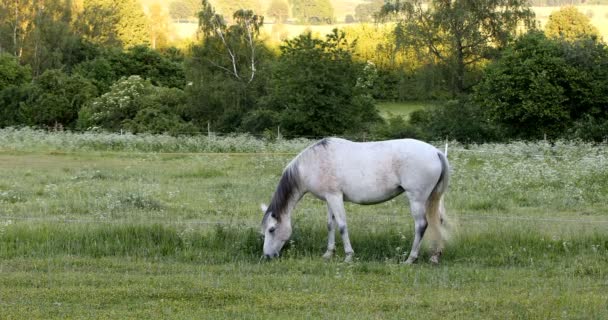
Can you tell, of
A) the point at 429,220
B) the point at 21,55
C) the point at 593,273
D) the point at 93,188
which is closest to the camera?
the point at 593,273

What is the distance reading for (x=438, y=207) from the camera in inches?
438

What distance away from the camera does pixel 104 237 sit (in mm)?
11352

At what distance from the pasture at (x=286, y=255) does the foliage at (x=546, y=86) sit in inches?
820

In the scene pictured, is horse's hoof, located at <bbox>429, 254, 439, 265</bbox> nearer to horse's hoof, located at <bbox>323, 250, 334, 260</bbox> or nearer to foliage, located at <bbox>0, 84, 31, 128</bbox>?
horse's hoof, located at <bbox>323, 250, 334, 260</bbox>

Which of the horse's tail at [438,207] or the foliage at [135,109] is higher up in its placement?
the horse's tail at [438,207]

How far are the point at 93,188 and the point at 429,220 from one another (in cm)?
954

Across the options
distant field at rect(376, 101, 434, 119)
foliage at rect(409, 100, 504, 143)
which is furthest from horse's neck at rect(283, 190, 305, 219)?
distant field at rect(376, 101, 434, 119)

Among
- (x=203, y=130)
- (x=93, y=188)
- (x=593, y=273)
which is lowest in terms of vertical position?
(x=203, y=130)

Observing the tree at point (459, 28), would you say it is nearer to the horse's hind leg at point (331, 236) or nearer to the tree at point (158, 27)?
the horse's hind leg at point (331, 236)

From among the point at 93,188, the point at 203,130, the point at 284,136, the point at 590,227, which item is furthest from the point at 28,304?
the point at 203,130

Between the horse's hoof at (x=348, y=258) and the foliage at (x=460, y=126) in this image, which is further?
the foliage at (x=460, y=126)

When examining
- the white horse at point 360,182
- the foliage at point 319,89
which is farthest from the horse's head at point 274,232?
the foliage at point 319,89

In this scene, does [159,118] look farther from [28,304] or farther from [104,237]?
[28,304]

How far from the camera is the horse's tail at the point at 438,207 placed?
35.8ft
